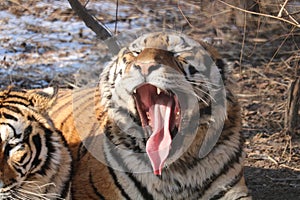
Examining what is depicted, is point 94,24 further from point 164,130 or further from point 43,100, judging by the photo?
point 164,130

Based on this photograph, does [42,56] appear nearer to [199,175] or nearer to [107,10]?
[107,10]

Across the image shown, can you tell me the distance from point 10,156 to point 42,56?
10.4 ft

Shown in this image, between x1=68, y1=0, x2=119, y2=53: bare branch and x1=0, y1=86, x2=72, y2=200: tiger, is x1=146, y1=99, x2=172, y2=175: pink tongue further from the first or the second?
x1=68, y1=0, x2=119, y2=53: bare branch

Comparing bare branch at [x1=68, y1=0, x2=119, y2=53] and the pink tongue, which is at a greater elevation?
bare branch at [x1=68, y1=0, x2=119, y2=53]

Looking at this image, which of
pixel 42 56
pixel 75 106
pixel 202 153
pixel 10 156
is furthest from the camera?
pixel 42 56

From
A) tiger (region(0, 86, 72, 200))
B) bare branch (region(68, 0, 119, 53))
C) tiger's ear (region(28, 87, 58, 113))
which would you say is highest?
bare branch (region(68, 0, 119, 53))

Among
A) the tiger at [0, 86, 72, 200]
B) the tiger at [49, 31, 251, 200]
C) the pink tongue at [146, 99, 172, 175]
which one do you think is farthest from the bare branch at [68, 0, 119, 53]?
the pink tongue at [146, 99, 172, 175]

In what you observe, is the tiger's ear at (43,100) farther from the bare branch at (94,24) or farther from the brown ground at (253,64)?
the bare branch at (94,24)

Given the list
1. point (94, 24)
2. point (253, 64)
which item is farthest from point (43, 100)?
point (253, 64)

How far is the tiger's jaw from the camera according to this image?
9.33 feet

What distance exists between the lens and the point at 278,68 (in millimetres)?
5520

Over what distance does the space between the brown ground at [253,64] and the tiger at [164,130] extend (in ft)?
1.21

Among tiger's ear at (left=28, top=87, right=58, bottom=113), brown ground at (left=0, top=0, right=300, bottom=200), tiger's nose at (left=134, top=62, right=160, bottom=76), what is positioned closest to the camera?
tiger's nose at (left=134, top=62, right=160, bottom=76)

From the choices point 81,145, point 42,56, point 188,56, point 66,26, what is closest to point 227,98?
point 188,56
